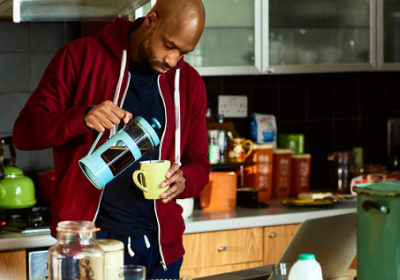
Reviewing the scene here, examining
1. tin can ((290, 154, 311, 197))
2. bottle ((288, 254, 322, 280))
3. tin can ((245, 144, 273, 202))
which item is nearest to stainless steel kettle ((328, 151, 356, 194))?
tin can ((290, 154, 311, 197))

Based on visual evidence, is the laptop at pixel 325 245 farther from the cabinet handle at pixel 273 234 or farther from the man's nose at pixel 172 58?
the cabinet handle at pixel 273 234

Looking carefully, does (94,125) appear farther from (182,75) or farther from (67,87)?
(182,75)

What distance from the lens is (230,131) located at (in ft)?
11.4

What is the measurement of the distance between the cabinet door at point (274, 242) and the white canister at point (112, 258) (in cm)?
168

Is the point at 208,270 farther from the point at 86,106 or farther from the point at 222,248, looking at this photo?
the point at 86,106

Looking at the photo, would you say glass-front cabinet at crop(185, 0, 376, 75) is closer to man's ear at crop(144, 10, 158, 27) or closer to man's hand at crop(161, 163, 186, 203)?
man's ear at crop(144, 10, 158, 27)

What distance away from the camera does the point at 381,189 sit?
154cm

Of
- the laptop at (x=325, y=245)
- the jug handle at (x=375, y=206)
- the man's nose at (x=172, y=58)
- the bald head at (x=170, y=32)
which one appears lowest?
the laptop at (x=325, y=245)

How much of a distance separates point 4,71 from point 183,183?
160 cm

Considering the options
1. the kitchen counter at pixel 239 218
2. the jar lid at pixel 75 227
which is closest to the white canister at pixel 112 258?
the jar lid at pixel 75 227

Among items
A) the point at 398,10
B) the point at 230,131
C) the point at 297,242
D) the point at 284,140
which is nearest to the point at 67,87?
the point at 297,242

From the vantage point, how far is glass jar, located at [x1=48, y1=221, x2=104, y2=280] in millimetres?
1331

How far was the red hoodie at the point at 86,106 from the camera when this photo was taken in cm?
197

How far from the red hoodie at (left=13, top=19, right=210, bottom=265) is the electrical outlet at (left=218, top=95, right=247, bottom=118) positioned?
4.62 ft
